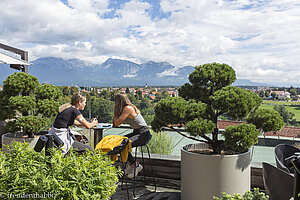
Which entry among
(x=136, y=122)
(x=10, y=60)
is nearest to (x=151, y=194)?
(x=136, y=122)

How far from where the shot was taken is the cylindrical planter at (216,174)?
2842mm

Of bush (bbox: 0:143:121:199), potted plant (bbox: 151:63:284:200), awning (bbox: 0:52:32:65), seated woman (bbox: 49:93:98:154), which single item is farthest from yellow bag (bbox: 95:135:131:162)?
awning (bbox: 0:52:32:65)

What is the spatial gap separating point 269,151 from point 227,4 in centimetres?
569

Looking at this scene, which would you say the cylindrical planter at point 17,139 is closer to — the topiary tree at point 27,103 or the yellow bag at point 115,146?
the topiary tree at point 27,103

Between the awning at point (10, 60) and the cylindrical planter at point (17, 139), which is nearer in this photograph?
the cylindrical planter at point (17, 139)

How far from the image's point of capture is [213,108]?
3102 millimetres

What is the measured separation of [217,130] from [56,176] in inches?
92.3

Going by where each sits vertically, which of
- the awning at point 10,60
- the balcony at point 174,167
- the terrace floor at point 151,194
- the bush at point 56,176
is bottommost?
the terrace floor at point 151,194

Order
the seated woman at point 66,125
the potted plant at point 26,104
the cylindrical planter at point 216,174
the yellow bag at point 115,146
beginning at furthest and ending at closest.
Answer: the potted plant at point 26,104
the seated woman at point 66,125
the yellow bag at point 115,146
the cylindrical planter at point 216,174

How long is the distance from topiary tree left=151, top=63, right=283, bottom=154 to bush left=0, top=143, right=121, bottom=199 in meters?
1.69

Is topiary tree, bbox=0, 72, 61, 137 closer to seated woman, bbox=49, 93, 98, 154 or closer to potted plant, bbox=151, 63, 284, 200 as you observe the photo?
seated woman, bbox=49, 93, 98, 154

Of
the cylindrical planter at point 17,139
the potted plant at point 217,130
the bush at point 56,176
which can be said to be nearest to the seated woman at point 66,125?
the potted plant at point 217,130

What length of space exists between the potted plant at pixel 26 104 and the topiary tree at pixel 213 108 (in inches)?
90.2

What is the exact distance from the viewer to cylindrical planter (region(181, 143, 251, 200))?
284cm
